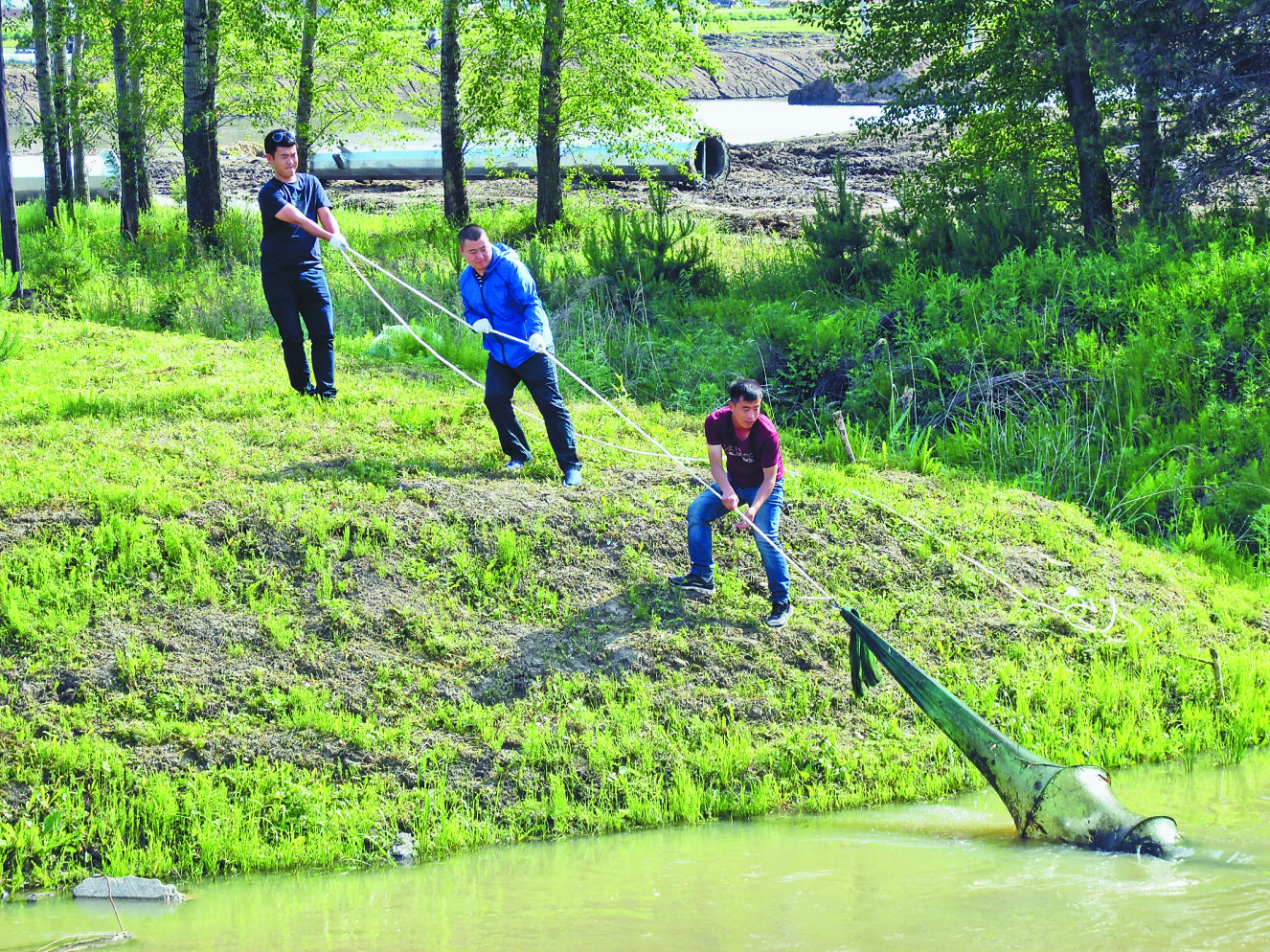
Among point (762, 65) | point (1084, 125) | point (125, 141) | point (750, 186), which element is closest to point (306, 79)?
point (125, 141)

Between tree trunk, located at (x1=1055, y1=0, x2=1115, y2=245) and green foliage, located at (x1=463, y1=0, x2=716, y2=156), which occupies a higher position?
green foliage, located at (x1=463, y1=0, x2=716, y2=156)

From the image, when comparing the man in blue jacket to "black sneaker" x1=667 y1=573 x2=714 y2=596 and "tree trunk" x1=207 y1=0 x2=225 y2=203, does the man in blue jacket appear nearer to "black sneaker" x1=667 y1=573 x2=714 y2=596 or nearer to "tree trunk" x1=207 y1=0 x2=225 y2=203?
"black sneaker" x1=667 y1=573 x2=714 y2=596

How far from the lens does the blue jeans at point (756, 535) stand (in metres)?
7.73

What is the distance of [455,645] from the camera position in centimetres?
746

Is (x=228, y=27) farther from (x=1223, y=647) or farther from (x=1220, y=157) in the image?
(x=1223, y=647)

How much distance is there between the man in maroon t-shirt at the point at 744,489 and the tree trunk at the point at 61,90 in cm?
1654

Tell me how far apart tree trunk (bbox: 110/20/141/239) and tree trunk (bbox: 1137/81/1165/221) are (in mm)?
15533

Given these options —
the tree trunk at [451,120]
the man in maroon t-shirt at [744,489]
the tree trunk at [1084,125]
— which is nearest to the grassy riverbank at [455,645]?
the man in maroon t-shirt at [744,489]

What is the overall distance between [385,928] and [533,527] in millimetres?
3506

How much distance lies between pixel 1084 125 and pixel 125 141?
15.4 meters

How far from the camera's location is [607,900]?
5590 millimetres

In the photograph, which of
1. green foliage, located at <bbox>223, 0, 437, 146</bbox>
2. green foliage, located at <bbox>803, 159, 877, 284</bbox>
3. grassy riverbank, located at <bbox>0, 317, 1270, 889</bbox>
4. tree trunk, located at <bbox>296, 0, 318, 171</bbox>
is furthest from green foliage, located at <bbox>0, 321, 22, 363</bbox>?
tree trunk, located at <bbox>296, 0, 318, 171</bbox>

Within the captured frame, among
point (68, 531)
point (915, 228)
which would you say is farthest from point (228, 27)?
point (68, 531)

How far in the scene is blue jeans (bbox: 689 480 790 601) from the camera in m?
7.73
